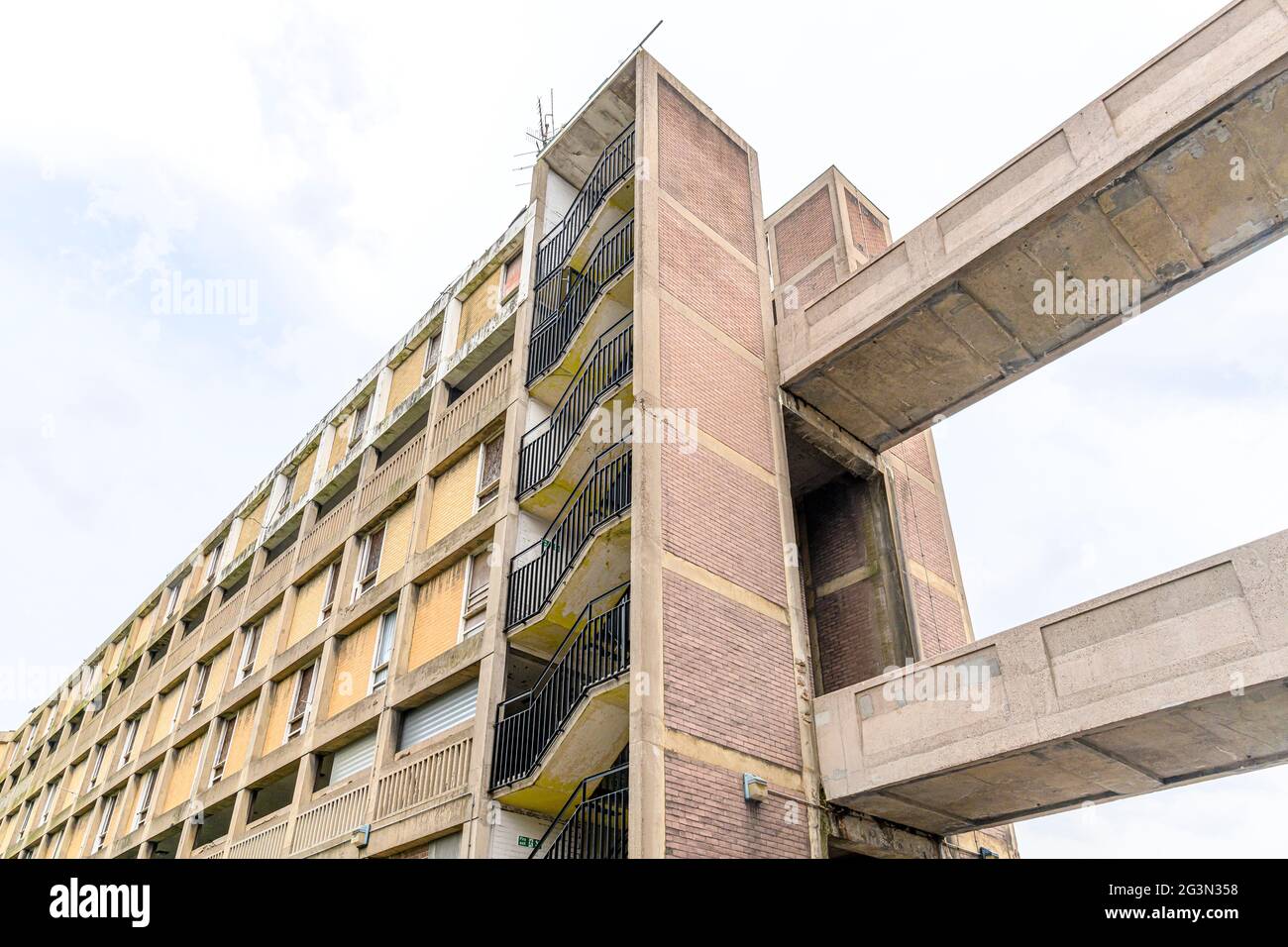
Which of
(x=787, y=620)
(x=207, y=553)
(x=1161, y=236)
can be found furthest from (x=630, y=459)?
(x=207, y=553)

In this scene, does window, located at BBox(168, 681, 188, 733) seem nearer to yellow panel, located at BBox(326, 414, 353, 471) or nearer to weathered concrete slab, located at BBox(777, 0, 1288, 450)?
yellow panel, located at BBox(326, 414, 353, 471)

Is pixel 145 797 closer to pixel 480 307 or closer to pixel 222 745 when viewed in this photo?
pixel 222 745

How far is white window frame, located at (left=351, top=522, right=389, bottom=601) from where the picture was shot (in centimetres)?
1969

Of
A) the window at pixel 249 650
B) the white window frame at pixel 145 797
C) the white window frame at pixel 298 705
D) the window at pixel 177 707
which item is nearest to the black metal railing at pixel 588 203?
the white window frame at pixel 298 705

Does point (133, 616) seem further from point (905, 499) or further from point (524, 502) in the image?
point (905, 499)

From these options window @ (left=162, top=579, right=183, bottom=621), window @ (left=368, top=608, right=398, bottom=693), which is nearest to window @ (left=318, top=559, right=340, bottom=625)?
window @ (left=368, top=608, right=398, bottom=693)

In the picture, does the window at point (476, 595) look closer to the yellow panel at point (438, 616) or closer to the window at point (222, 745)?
the yellow panel at point (438, 616)

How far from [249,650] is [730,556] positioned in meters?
16.0

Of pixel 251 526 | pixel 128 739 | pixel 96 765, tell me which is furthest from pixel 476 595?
pixel 96 765

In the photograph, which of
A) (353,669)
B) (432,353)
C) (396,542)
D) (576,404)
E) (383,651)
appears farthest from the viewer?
(432,353)

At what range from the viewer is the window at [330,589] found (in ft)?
68.3

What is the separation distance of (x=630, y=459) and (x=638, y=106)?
23.1ft

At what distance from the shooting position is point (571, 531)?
1405 cm

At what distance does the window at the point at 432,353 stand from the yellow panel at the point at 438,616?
252 inches
